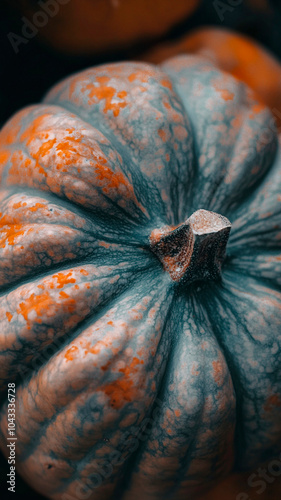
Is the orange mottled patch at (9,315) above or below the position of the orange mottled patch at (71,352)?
above

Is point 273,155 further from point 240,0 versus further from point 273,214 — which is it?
point 240,0

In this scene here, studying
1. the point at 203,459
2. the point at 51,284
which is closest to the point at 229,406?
the point at 203,459

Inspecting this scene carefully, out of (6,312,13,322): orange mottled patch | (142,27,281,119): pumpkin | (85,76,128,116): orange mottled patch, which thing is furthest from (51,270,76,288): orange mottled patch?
(142,27,281,119): pumpkin

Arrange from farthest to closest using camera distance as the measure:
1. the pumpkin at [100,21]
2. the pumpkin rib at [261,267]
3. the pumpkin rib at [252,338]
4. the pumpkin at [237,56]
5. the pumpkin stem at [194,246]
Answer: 1. the pumpkin at [237,56]
2. the pumpkin at [100,21]
3. the pumpkin rib at [261,267]
4. the pumpkin rib at [252,338]
5. the pumpkin stem at [194,246]

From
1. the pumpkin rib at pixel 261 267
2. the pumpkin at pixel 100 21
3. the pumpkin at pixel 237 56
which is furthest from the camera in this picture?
the pumpkin at pixel 237 56

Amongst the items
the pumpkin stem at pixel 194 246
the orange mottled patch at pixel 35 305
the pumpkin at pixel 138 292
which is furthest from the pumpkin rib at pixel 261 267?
the orange mottled patch at pixel 35 305

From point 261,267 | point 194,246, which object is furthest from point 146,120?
point 261,267

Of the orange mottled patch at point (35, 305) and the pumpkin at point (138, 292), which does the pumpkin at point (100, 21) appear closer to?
the pumpkin at point (138, 292)
